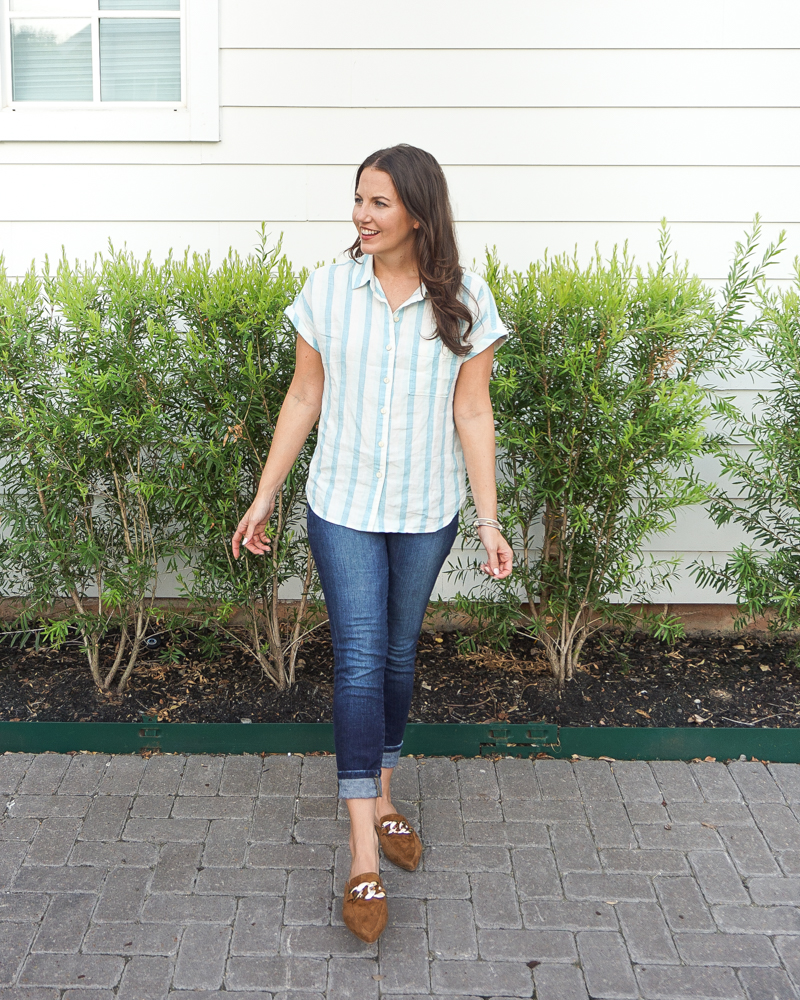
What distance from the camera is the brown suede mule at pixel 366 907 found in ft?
7.37

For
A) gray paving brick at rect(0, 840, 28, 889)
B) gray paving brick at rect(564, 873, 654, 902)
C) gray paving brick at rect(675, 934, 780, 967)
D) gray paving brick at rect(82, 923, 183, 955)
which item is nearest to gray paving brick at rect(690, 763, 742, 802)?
gray paving brick at rect(564, 873, 654, 902)

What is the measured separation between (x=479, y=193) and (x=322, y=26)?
2.95 ft

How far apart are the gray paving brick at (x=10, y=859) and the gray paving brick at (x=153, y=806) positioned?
337mm

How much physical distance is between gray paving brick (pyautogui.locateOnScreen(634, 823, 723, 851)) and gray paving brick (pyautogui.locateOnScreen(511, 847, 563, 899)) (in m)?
0.32

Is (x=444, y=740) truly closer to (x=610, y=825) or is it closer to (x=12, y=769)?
(x=610, y=825)

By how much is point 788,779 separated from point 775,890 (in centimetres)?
63

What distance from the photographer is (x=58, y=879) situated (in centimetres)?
251

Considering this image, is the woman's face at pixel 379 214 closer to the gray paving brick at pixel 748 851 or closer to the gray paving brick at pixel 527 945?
the gray paving brick at pixel 527 945

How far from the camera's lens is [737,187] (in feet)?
12.0

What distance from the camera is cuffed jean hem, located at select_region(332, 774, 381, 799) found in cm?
231

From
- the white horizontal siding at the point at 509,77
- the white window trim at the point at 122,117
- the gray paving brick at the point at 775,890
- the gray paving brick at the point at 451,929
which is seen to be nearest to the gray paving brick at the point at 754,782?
the gray paving brick at the point at 775,890

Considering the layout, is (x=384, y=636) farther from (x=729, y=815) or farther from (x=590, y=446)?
(x=729, y=815)

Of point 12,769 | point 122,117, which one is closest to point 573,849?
point 12,769

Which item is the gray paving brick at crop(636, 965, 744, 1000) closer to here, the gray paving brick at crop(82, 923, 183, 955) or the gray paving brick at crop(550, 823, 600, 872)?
the gray paving brick at crop(550, 823, 600, 872)
